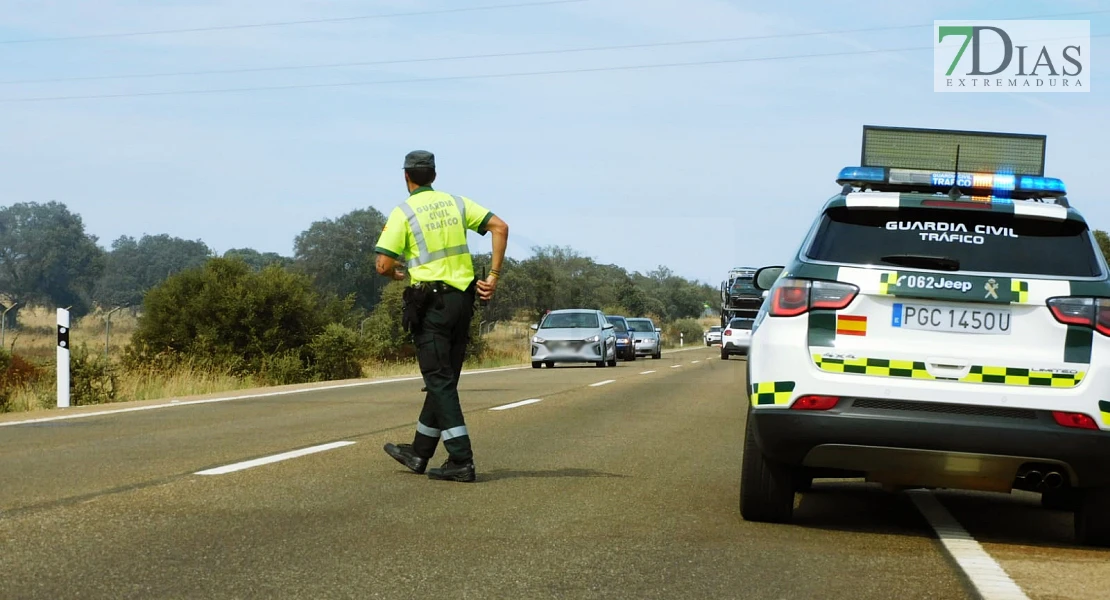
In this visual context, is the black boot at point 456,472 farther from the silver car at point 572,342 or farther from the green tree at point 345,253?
the green tree at point 345,253

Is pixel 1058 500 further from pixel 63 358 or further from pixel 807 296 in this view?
pixel 63 358

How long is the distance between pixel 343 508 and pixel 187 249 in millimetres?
130155

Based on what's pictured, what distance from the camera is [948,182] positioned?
24.1 ft

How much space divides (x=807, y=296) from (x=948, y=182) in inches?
55.8

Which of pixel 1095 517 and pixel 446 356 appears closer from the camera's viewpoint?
pixel 1095 517

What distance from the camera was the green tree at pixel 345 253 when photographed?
79.7 m

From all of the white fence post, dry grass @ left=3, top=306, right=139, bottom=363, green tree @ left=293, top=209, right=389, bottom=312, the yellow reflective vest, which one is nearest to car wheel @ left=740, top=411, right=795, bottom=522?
the yellow reflective vest

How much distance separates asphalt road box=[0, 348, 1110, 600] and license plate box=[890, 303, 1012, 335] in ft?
3.54

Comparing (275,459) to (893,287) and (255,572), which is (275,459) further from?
(893,287)

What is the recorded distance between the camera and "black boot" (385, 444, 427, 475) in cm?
861

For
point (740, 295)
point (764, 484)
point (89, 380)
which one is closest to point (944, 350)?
point (764, 484)

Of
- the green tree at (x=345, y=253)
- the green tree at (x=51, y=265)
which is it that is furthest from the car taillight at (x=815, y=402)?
the green tree at (x=51, y=265)

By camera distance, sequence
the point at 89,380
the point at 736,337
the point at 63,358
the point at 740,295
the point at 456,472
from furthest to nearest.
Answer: the point at 740,295 → the point at 736,337 → the point at 89,380 → the point at 63,358 → the point at 456,472

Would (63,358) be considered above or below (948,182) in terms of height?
below
